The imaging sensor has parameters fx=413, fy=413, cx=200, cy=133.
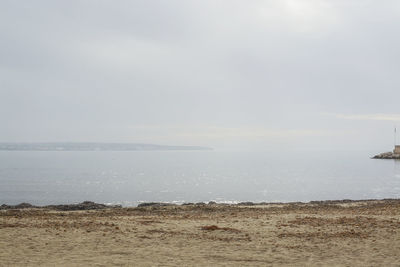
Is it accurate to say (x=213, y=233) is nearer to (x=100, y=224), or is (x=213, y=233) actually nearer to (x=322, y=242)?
(x=322, y=242)

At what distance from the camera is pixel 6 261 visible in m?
12.8

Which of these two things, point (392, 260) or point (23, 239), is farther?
point (23, 239)

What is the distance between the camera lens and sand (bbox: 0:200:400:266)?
517 inches

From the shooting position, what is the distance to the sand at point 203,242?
43.1 feet

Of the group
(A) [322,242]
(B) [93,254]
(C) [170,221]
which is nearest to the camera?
(B) [93,254]

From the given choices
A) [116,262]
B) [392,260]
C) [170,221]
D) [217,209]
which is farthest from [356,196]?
[116,262]

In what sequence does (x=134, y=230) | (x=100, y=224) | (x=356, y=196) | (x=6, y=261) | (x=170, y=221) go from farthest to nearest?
1. (x=356, y=196)
2. (x=170, y=221)
3. (x=100, y=224)
4. (x=134, y=230)
5. (x=6, y=261)

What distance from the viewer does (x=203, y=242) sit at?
16.1 m

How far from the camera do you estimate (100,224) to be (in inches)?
798

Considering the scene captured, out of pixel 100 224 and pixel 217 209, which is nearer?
pixel 100 224

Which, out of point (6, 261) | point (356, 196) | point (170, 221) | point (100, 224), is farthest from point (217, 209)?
point (356, 196)

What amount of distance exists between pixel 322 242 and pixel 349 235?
6.36ft

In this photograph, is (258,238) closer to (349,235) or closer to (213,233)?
(213,233)

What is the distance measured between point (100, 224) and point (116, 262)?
25.4ft
